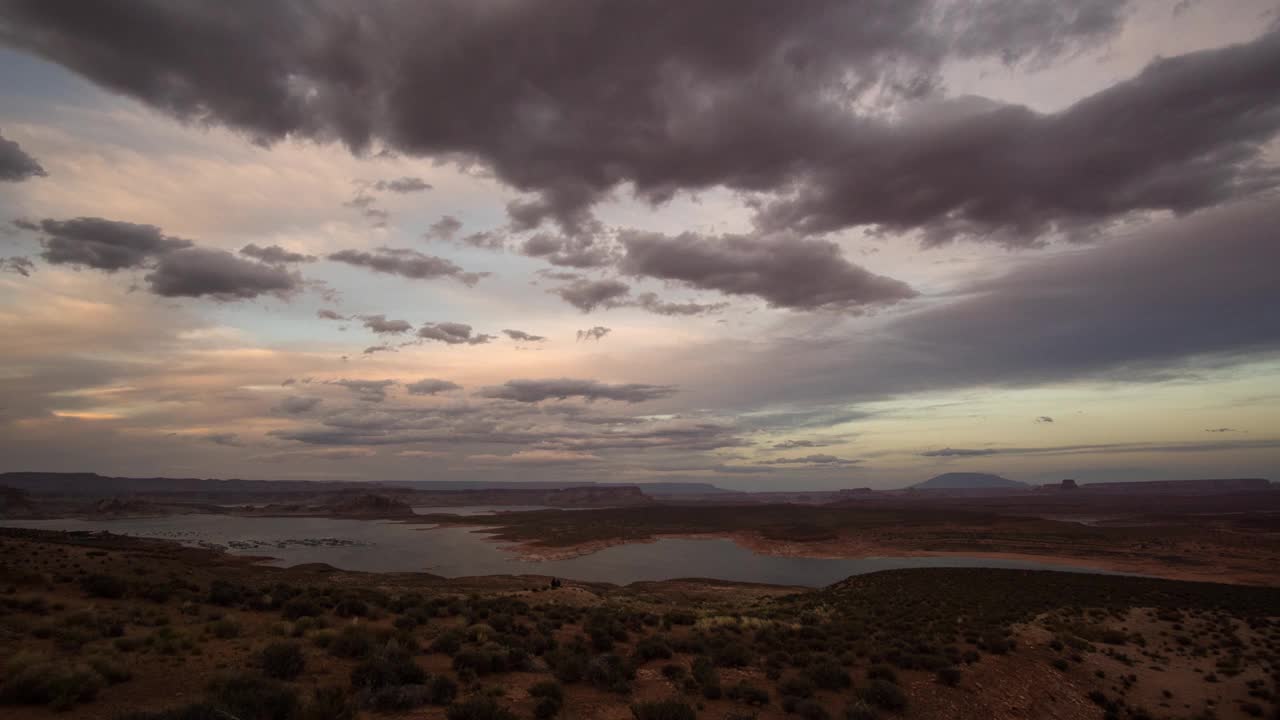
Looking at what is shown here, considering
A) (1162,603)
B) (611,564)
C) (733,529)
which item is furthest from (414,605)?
(733,529)

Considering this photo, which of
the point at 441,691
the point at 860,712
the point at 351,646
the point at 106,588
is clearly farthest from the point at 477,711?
the point at 106,588

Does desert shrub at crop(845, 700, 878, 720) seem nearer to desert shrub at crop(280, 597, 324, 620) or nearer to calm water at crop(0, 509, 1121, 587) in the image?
desert shrub at crop(280, 597, 324, 620)

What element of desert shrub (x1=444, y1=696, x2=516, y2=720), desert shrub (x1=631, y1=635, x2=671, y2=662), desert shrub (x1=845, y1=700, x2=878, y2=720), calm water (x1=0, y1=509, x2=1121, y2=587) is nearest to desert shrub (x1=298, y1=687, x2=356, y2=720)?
desert shrub (x1=444, y1=696, x2=516, y2=720)

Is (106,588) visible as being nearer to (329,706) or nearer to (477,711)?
(329,706)

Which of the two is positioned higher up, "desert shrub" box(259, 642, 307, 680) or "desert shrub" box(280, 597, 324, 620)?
"desert shrub" box(259, 642, 307, 680)

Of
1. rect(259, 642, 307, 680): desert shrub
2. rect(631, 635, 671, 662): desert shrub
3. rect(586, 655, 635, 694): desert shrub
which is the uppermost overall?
rect(259, 642, 307, 680): desert shrub

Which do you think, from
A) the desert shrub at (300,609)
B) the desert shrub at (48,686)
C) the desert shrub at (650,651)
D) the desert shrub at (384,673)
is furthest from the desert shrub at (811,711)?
the desert shrub at (300,609)

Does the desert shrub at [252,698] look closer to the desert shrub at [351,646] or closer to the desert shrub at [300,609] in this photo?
the desert shrub at [351,646]
